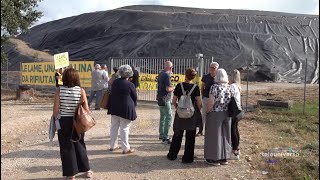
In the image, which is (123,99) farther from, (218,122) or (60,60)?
(60,60)

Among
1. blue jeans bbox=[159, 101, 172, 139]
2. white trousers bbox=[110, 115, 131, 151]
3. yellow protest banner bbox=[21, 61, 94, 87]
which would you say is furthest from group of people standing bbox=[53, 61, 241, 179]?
yellow protest banner bbox=[21, 61, 94, 87]

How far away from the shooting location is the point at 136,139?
873 centimetres

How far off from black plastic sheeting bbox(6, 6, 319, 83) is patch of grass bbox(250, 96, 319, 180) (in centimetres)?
1493

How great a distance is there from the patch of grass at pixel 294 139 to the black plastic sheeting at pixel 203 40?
14.9m

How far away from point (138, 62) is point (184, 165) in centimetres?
1054

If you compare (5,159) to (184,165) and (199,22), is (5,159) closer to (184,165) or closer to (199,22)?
(184,165)

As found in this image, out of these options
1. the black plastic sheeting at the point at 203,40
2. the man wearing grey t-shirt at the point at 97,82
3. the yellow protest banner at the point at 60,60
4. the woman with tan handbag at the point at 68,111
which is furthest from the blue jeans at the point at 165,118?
the black plastic sheeting at the point at 203,40

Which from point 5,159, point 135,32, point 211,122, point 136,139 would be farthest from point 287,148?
point 135,32

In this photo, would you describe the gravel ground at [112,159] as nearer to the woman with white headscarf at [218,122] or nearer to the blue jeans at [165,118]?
the woman with white headscarf at [218,122]

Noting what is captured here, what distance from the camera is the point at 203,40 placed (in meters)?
30.7

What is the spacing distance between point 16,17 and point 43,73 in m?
2.91

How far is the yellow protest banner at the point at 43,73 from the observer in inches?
701

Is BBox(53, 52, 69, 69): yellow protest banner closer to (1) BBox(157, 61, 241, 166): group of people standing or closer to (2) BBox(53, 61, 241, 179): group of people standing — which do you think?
(2) BBox(53, 61, 241, 179): group of people standing

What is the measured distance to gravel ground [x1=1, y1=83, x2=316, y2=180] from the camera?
20.0 ft
